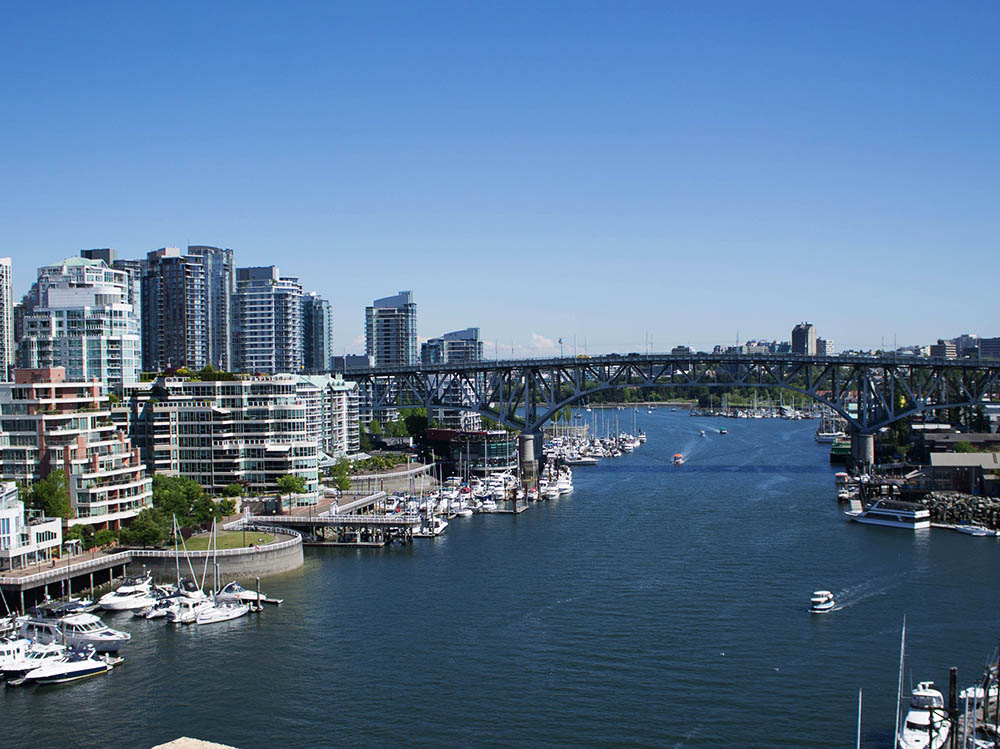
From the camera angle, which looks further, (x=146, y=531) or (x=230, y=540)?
(x=230, y=540)

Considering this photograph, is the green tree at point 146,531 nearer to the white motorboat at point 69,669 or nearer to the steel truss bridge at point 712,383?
→ the white motorboat at point 69,669

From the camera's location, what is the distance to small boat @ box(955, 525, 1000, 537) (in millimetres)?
41125

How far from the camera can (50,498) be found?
33469mm

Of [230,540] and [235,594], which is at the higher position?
[230,540]

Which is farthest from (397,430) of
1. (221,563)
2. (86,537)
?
→ (86,537)

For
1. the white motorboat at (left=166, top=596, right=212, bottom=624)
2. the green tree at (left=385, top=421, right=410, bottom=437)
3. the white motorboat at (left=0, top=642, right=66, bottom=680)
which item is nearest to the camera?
the white motorboat at (left=0, top=642, right=66, bottom=680)

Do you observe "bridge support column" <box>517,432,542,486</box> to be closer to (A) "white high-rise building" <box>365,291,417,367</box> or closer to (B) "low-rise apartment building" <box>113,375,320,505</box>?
(B) "low-rise apartment building" <box>113,375,320,505</box>

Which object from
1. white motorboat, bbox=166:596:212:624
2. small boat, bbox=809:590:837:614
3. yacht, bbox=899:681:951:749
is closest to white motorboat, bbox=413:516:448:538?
white motorboat, bbox=166:596:212:624

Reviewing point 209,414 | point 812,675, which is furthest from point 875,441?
point 812,675

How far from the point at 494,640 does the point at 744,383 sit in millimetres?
47933

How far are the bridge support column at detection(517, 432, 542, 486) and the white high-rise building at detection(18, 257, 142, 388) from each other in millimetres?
25385

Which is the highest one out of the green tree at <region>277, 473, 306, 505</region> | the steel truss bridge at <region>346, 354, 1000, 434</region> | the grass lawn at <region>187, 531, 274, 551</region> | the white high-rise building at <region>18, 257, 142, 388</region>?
the white high-rise building at <region>18, 257, 142, 388</region>

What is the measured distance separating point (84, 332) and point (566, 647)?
39.4 metres

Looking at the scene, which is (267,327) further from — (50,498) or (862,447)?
(50,498)
